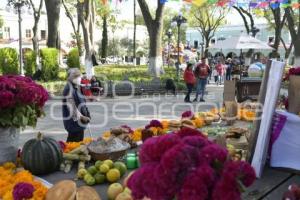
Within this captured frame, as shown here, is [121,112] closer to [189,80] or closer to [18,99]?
[189,80]

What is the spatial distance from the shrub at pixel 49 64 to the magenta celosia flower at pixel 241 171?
1767 centimetres

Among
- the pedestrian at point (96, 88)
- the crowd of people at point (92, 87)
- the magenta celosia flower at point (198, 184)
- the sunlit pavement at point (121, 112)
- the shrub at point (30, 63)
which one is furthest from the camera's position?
the shrub at point (30, 63)

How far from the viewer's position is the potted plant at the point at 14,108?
371 cm

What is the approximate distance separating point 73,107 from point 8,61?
12.7m

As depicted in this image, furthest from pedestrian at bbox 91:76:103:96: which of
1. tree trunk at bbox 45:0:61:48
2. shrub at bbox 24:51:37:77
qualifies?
tree trunk at bbox 45:0:61:48

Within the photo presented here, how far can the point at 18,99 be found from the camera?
3.76m

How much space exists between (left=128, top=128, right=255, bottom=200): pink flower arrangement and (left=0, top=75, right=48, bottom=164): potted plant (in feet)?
6.98

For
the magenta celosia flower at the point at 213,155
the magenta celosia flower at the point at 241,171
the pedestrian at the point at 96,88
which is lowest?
the pedestrian at the point at 96,88

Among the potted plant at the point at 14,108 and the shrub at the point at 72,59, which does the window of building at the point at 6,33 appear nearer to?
the shrub at the point at 72,59

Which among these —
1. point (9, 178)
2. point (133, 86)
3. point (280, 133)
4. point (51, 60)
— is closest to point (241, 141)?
point (280, 133)

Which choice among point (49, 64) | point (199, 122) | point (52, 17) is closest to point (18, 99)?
point (199, 122)

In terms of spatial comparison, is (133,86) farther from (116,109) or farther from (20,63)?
(20,63)

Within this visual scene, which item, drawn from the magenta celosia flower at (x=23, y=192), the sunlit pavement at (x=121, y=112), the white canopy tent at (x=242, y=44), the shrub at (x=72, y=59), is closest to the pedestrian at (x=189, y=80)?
the sunlit pavement at (x=121, y=112)

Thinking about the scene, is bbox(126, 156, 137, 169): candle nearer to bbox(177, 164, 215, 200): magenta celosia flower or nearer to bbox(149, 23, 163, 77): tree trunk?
bbox(177, 164, 215, 200): magenta celosia flower
